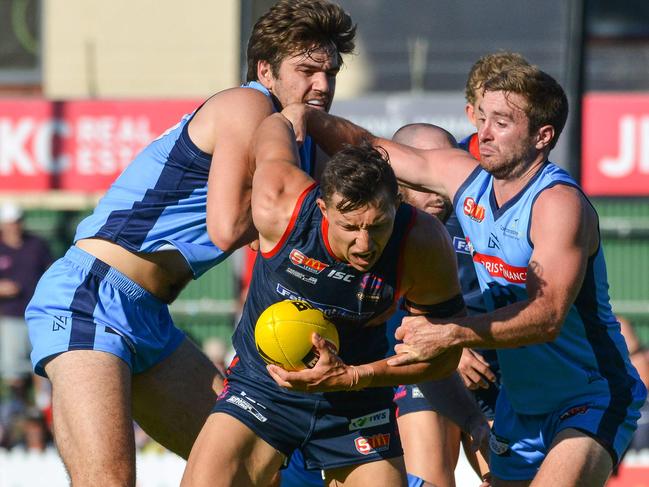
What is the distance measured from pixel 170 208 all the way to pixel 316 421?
41.7 inches

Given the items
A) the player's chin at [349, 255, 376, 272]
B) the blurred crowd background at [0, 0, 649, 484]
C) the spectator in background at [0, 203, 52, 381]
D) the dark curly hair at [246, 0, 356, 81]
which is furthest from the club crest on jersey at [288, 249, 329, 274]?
the spectator in background at [0, 203, 52, 381]

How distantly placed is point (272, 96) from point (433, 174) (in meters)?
0.79

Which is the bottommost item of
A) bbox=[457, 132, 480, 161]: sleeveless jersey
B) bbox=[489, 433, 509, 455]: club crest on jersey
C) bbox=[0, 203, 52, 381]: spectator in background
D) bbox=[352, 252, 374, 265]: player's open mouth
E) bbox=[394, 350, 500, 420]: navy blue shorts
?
bbox=[0, 203, 52, 381]: spectator in background

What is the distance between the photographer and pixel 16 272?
39.5ft

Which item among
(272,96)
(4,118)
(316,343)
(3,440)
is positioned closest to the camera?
(316,343)

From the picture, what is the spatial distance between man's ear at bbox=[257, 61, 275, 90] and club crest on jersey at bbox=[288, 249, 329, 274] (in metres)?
1.01

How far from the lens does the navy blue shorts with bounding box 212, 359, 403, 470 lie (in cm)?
462

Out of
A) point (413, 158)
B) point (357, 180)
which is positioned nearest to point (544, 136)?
point (413, 158)

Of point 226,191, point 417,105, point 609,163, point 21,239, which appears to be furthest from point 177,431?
point 609,163

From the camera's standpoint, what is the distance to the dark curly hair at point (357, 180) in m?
4.24

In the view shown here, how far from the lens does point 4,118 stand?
15.3 metres

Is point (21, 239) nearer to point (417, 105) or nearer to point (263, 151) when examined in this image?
point (417, 105)

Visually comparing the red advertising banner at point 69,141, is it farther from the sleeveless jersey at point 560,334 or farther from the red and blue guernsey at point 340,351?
the red and blue guernsey at point 340,351

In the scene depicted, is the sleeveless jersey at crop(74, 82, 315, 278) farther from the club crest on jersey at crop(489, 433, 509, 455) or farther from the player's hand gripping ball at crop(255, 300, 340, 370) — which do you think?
the club crest on jersey at crop(489, 433, 509, 455)
